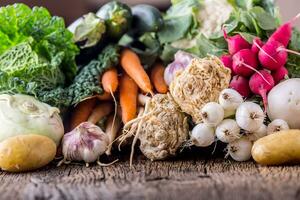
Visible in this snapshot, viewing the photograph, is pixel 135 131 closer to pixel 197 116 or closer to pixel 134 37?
pixel 197 116

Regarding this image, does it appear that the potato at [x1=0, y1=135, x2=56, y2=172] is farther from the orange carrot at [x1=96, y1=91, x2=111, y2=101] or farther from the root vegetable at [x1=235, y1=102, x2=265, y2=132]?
the root vegetable at [x1=235, y1=102, x2=265, y2=132]

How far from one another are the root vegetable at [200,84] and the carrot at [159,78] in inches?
10.6

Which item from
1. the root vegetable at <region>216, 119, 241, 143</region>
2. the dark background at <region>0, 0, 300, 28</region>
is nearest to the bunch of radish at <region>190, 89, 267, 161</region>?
the root vegetable at <region>216, 119, 241, 143</region>

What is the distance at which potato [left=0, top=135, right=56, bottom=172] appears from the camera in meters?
1.26

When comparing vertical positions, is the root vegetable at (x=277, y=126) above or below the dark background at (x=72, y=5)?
above

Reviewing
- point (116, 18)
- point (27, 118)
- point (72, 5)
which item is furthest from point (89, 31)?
point (72, 5)

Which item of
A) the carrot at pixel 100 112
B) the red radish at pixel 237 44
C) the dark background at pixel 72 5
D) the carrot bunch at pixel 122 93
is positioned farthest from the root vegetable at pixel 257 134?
the dark background at pixel 72 5

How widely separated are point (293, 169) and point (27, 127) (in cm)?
65

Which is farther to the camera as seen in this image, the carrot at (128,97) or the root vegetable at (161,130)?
the carrot at (128,97)

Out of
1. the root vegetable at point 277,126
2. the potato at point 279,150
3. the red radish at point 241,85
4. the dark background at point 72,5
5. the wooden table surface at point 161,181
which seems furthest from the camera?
the dark background at point 72,5

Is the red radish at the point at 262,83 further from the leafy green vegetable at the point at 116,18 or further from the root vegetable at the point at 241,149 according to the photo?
the leafy green vegetable at the point at 116,18

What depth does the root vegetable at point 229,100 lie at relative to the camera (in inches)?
51.1

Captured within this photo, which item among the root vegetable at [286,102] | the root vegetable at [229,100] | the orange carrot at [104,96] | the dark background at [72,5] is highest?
the root vegetable at [229,100]

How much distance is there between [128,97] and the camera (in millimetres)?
1591
